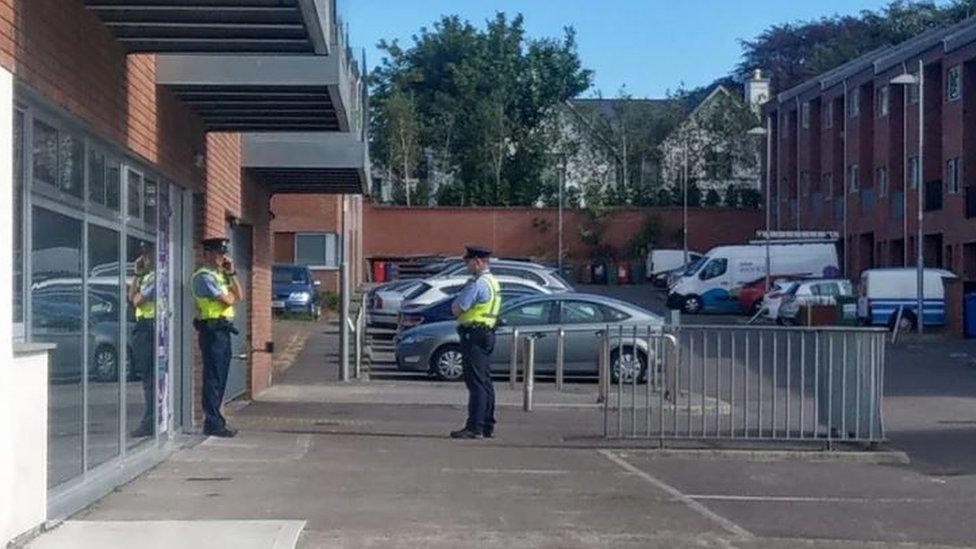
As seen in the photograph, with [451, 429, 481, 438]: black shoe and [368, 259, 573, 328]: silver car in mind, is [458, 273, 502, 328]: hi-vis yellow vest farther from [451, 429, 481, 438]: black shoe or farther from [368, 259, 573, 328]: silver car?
[368, 259, 573, 328]: silver car

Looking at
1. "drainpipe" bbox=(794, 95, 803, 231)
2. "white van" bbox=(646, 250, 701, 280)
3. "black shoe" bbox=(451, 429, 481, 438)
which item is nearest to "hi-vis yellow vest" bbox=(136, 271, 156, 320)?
"black shoe" bbox=(451, 429, 481, 438)

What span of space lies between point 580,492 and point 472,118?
6319 cm

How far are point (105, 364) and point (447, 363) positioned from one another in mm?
14485

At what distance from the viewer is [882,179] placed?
186 feet

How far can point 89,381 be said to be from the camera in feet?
37.0

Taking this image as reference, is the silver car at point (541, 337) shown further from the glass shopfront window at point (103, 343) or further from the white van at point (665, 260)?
the white van at point (665, 260)

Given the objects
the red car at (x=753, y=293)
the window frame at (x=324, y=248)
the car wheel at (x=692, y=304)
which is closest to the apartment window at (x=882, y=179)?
the red car at (x=753, y=293)

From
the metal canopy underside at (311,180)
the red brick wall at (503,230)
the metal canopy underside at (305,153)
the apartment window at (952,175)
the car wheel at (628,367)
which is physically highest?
the apartment window at (952,175)

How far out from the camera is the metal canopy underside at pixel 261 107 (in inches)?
572

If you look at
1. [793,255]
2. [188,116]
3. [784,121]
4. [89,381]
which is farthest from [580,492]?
[784,121]

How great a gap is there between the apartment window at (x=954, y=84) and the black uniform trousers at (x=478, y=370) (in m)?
35.9

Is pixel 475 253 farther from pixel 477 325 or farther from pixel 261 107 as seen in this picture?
pixel 261 107

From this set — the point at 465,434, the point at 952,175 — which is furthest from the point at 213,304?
the point at 952,175

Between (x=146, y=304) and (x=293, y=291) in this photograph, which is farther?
(x=293, y=291)
